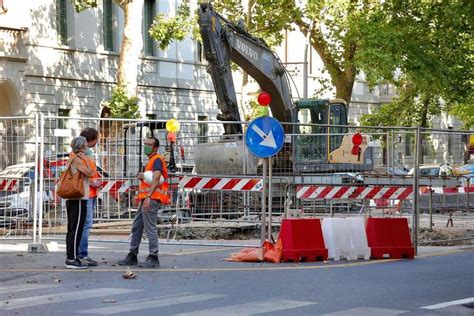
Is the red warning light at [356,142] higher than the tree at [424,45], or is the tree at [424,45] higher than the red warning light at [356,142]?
the tree at [424,45]

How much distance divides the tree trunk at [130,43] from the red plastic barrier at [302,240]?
62.9 feet

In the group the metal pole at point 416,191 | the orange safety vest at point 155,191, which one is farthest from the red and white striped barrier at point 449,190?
the orange safety vest at point 155,191

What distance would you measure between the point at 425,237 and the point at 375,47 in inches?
340

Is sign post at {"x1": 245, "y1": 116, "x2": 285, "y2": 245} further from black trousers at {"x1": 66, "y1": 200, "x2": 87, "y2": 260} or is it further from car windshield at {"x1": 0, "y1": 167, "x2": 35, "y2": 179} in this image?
car windshield at {"x1": 0, "y1": 167, "x2": 35, "y2": 179}

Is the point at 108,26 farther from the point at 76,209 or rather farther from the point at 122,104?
the point at 76,209

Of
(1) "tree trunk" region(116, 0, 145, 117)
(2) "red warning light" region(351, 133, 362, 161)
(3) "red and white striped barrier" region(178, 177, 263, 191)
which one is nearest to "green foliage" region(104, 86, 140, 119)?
(1) "tree trunk" region(116, 0, 145, 117)

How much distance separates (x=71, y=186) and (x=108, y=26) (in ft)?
88.3

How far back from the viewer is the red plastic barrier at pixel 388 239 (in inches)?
664

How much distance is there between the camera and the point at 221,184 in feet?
65.6

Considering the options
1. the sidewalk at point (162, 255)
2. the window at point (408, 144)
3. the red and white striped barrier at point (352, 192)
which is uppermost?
the window at point (408, 144)

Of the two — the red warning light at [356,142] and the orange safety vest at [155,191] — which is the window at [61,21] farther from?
the orange safety vest at [155,191]

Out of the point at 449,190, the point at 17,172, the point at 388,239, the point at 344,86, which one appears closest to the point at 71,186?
the point at 17,172

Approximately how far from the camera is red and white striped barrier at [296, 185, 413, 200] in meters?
19.4

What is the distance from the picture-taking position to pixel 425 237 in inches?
854
